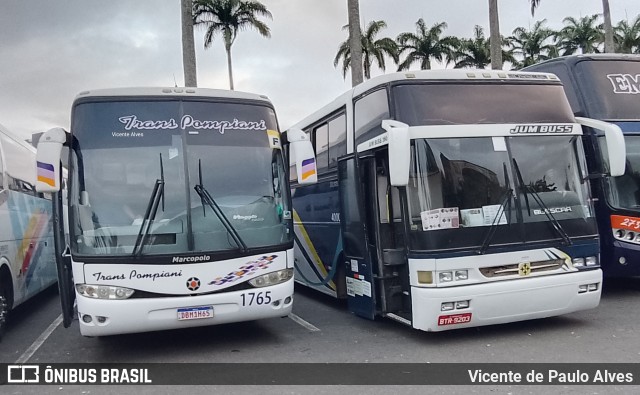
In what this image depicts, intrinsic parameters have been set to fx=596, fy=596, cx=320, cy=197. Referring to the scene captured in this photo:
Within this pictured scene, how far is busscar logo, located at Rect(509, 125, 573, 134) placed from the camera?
7254mm

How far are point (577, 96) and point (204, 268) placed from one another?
6.89 metres

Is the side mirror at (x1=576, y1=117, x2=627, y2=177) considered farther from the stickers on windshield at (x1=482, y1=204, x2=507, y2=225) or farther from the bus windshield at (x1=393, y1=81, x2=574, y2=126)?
the stickers on windshield at (x1=482, y1=204, x2=507, y2=225)

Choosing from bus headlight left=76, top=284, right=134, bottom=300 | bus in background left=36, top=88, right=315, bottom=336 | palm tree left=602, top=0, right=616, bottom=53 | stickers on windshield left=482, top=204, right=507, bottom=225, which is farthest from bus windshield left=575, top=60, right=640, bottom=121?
palm tree left=602, top=0, right=616, bottom=53

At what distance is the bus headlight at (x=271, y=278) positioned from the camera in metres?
7.09

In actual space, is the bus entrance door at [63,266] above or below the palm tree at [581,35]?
below

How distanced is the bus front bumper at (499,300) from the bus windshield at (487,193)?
1.63ft

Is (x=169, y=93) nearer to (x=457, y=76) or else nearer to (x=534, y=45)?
(x=457, y=76)

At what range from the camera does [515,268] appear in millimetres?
7027

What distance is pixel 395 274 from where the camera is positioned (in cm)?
762

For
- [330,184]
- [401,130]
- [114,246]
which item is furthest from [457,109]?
[114,246]

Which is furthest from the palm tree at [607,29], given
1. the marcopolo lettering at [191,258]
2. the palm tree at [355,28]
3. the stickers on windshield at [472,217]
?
the marcopolo lettering at [191,258]

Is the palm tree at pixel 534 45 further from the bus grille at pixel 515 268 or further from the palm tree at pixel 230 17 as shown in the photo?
the bus grille at pixel 515 268

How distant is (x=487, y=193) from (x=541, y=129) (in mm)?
1140

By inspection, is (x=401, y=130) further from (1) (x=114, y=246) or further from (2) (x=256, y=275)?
(1) (x=114, y=246)
